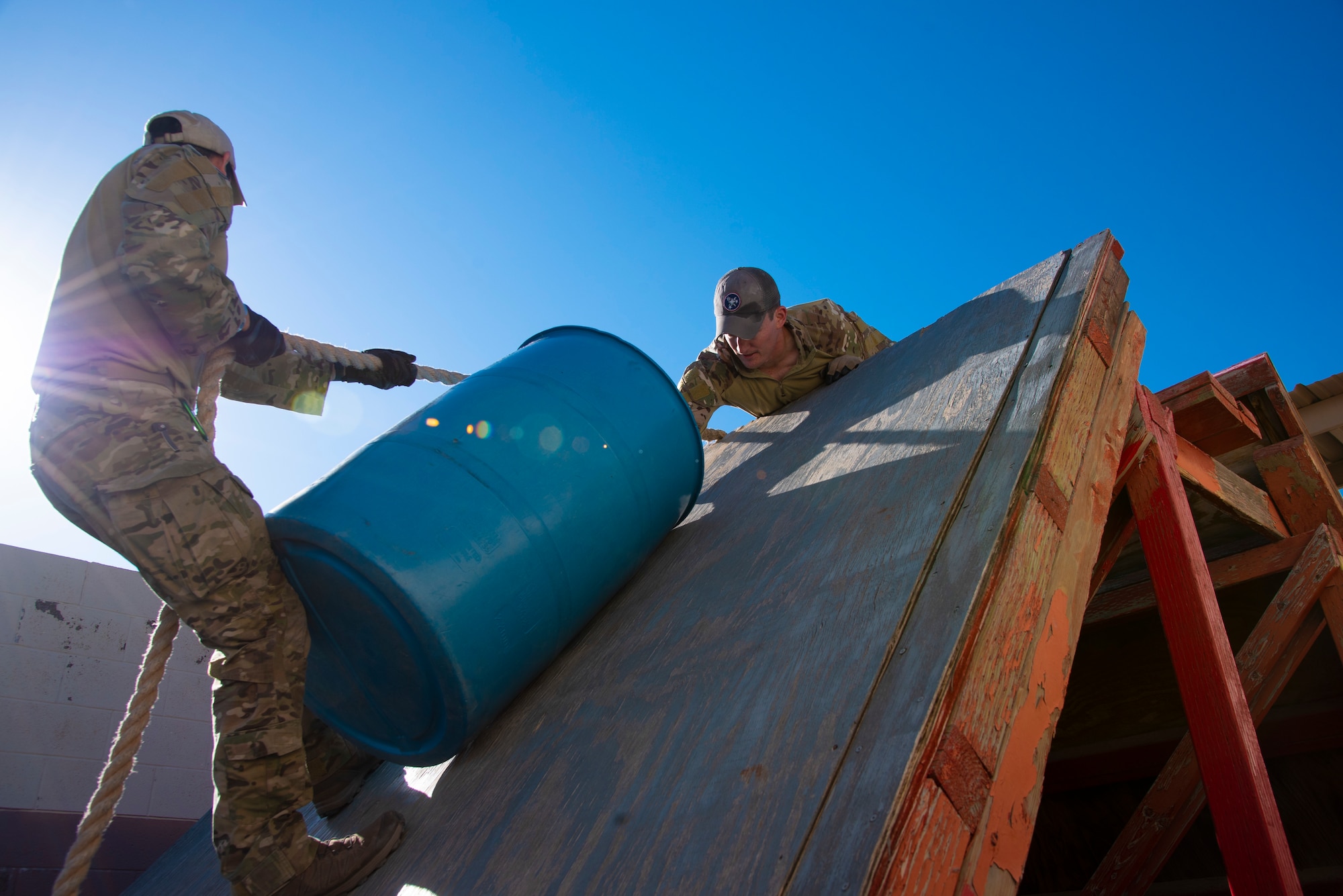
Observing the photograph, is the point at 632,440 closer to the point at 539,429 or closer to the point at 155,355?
the point at 539,429

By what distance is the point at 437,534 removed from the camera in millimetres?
1456

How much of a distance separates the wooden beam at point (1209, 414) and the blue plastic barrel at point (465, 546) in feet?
6.18

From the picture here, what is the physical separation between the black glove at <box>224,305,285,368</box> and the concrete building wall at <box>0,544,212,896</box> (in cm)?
363

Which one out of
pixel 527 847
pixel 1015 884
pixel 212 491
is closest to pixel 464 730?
pixel 527 847

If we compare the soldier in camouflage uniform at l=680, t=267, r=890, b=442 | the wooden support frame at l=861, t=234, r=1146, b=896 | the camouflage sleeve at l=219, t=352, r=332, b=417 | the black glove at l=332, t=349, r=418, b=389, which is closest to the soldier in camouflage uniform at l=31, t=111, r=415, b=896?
the camouflage sleeve at l=219, t=352, r=332, b=417

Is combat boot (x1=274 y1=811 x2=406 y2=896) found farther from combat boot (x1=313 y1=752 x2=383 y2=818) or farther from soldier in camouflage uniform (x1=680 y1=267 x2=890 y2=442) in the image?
soldier in camouflage uniform (x1=680 y1=267 x2=890 y2=442)

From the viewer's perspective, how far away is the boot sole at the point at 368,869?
1.42m

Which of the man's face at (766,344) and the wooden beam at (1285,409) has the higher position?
the wooden beam at (1285,409)

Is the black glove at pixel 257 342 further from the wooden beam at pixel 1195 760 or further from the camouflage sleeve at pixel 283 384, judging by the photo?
the wooden beam at pixel 1195 760

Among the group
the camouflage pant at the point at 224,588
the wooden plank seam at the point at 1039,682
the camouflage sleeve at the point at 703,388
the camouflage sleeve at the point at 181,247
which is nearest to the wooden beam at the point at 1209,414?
the wooden plank seam at the point at 1039,682

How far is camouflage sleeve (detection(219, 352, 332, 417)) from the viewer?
91.4 inches

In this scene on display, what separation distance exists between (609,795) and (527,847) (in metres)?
0.15

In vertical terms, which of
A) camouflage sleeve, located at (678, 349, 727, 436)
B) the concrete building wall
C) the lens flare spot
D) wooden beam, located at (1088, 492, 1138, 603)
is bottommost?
the concrete building wall

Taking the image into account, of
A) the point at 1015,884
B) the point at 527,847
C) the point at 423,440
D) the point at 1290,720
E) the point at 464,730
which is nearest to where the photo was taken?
the point at 1015,884
